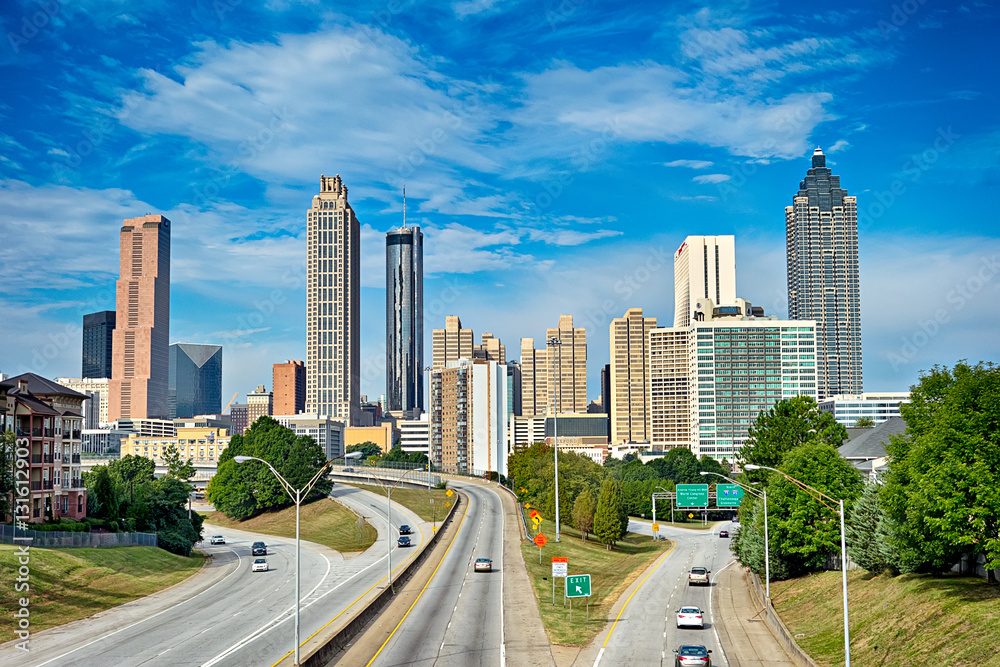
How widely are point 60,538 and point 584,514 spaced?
208ft

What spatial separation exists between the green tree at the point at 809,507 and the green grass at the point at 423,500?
6627 centimetres

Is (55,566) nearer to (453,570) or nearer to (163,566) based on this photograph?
(163,566)

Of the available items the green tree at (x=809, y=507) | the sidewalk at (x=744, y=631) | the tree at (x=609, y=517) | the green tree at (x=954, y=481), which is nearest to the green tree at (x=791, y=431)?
the sidewalk at (x=744, y=631)

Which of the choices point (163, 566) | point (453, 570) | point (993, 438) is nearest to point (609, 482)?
point (453, 570)

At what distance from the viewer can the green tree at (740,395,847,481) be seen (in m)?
89.4

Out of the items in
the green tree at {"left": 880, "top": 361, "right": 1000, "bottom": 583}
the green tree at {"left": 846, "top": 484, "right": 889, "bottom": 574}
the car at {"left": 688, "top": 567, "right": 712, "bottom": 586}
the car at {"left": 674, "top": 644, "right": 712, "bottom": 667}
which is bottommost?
the car at {"left": 688, "top": 567, "right": 712, "bottom": 586}

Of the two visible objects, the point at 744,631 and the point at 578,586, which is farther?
the point at 744,631

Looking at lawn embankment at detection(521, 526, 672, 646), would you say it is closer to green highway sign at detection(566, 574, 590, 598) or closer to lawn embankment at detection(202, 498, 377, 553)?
green highway sign at detection(566, 574, 590, 598)

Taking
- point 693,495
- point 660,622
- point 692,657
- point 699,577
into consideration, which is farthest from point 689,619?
point 693,495

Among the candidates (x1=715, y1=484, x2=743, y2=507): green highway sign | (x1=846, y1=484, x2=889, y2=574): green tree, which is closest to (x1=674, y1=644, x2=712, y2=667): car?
(x1=846, y1=484, x2=889, y2=574): green tree

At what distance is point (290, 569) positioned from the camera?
88.6m

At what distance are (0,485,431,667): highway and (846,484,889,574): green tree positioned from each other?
1275 inches

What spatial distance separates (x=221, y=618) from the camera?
189 ft

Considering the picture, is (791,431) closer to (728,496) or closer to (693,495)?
(728,496)
